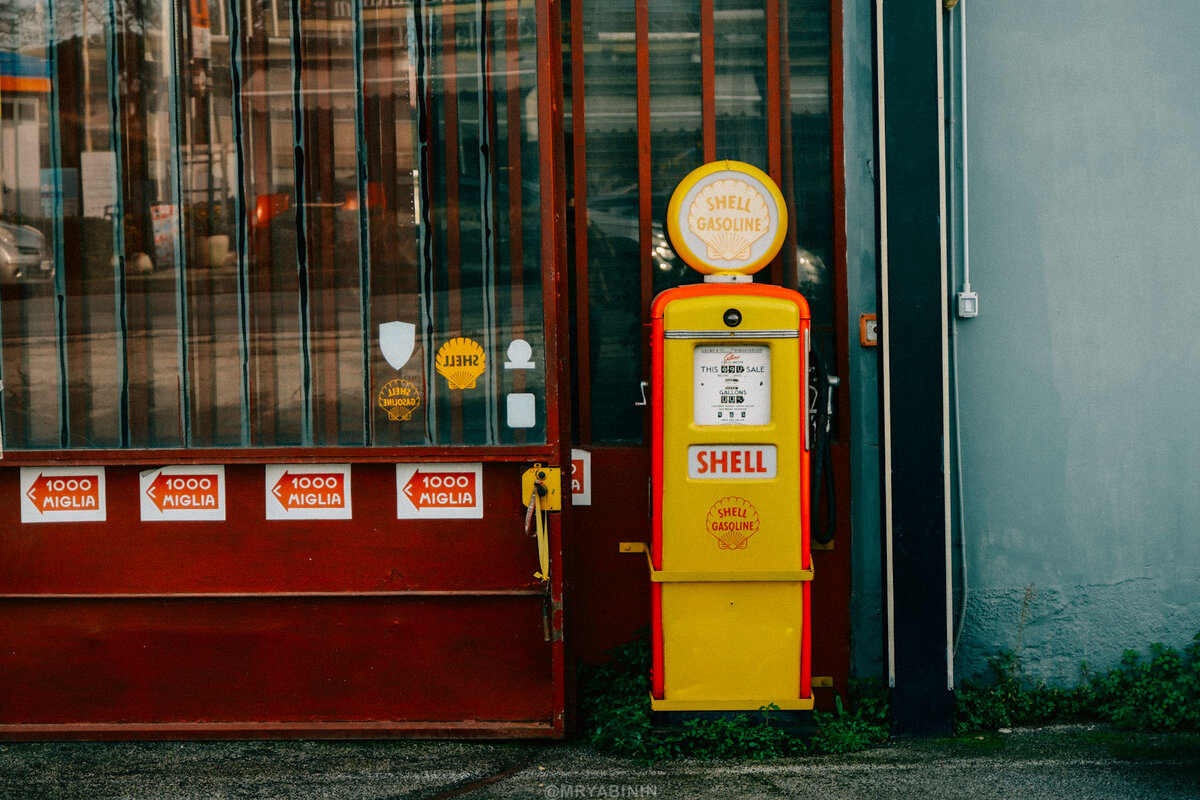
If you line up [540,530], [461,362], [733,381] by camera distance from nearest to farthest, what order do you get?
[733,381] < [540,530] < [461,362]

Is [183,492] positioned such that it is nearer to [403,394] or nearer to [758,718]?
[403,394]

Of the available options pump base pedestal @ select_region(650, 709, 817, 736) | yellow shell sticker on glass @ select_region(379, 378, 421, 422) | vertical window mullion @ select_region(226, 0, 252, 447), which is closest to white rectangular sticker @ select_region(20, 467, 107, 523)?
vertical window mullion @ select_region(226, 0, 252, 447)

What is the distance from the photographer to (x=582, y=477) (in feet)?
15.8

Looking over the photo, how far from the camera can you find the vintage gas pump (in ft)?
13.3

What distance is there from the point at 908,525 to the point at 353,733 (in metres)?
2.50

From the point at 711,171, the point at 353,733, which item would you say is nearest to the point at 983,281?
the point at 711,171

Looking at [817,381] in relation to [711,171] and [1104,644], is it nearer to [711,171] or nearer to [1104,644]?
[711,171]

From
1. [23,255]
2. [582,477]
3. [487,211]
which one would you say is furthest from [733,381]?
[23,255]

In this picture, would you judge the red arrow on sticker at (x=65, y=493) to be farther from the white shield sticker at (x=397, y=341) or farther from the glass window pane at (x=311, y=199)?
the white shield sticker at (x=397, y=341)

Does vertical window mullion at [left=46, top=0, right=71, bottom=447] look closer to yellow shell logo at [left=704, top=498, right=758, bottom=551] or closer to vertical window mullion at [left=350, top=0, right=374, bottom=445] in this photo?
vertical window mullion at [left=350, top=0, right=374, bottom=445]

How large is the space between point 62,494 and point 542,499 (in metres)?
2.07

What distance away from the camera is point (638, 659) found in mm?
4695

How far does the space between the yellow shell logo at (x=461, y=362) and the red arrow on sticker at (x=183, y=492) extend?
109cm

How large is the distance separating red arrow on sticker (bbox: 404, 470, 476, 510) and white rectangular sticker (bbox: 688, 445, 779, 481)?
98 cm
